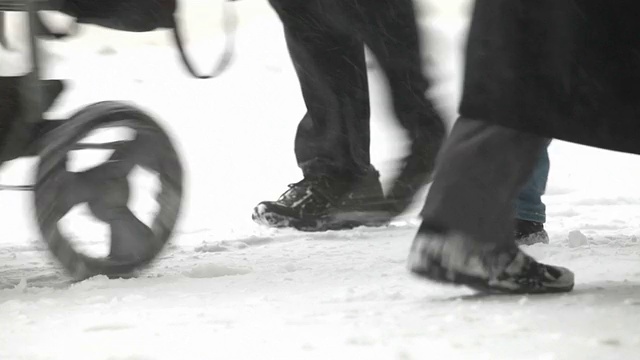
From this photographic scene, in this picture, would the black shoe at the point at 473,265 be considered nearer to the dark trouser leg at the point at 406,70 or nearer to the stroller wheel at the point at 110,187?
the stroller wheel at the point at 110,187

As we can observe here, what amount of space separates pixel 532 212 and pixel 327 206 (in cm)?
65

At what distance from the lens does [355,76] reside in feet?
9.96

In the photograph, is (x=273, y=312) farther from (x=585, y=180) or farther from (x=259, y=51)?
(x=259, y=51)

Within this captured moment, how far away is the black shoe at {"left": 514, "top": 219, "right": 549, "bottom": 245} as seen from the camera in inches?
99.0

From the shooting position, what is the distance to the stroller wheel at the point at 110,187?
6.29 feet

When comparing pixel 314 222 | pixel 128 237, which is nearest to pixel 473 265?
pixel 128 237

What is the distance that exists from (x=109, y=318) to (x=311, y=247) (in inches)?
38.2

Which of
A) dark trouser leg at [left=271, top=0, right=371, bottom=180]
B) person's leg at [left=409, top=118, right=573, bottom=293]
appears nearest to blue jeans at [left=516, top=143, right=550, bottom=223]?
dark trouser leg at [left=271, top=0, right=371, bottom=180]

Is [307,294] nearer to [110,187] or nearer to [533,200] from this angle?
[110,187]

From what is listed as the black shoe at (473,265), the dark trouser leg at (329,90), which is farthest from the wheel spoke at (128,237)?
the dark trouser leg at (329,90)

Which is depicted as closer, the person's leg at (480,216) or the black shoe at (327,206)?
the person's leg at (480,216)

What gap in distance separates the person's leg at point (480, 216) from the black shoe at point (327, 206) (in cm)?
121

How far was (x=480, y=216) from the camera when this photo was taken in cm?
168

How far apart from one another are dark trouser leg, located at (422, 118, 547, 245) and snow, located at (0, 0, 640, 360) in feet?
0.41
